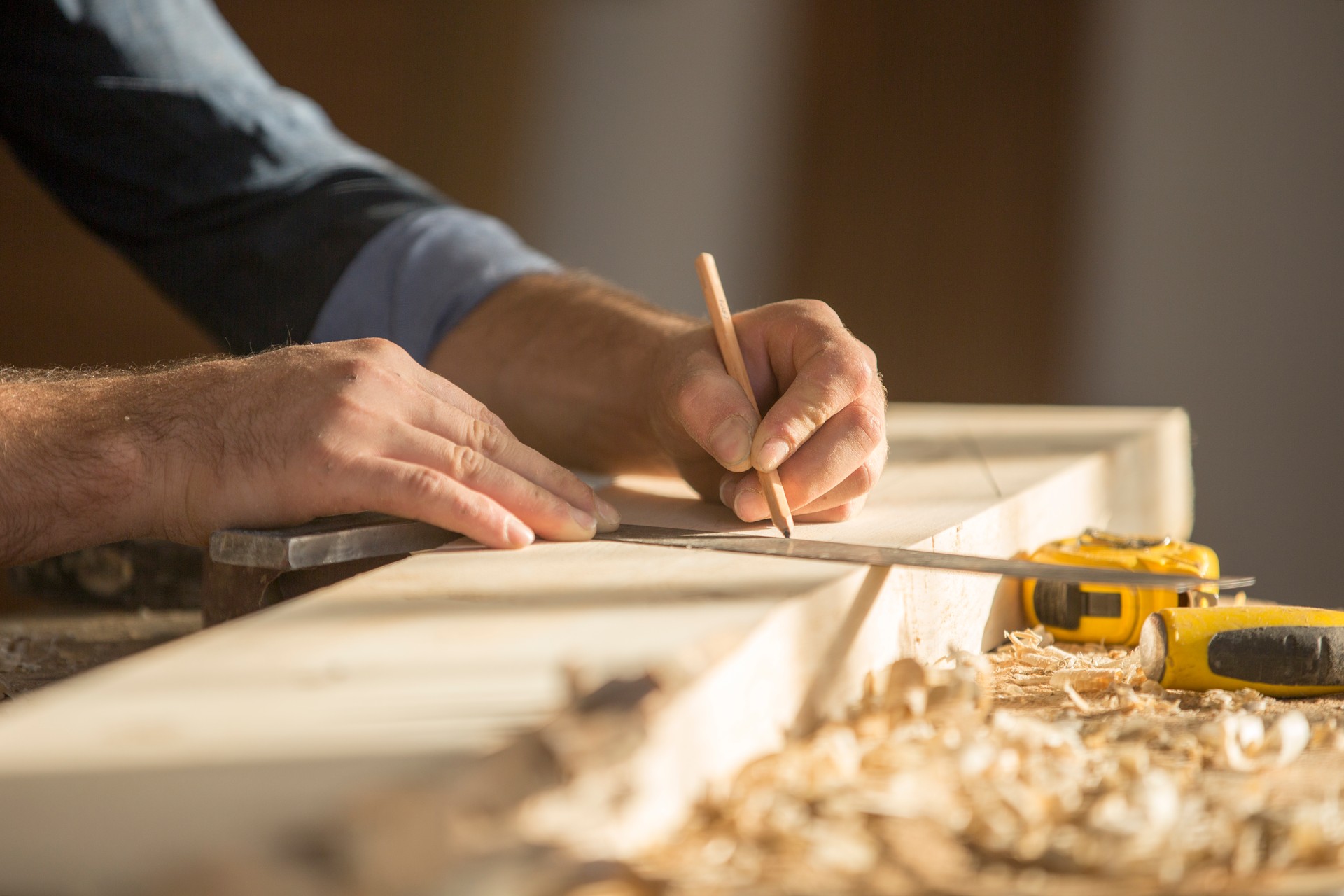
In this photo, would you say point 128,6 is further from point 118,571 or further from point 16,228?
point 16,228

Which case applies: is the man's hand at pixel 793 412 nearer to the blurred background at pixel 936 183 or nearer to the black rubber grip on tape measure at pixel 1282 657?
the black rubber grip on tape measure at pixel 1282 657

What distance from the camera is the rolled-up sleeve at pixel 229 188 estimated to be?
1744mm

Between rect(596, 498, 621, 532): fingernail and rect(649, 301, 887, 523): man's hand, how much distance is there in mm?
124

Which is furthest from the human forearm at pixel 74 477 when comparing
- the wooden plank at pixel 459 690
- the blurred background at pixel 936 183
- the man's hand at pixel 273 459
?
the blurred background at pixel 936 183

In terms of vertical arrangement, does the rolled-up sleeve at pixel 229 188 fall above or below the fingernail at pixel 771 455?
above

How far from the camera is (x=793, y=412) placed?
3.76 ft

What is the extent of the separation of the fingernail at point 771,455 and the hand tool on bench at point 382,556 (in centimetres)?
7

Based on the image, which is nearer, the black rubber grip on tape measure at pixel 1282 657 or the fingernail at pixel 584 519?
the black rubber grip on tape measure at pixel 1282 657

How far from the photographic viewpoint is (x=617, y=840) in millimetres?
590

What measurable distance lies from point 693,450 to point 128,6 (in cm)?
123

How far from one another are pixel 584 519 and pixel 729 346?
265 millimetres

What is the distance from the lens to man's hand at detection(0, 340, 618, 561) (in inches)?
40.2

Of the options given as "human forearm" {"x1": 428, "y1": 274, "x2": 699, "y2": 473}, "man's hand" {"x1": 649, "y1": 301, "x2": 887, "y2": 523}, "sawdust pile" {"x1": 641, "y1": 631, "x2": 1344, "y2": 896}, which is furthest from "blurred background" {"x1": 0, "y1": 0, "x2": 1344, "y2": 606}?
"sawdust pile" {"x1": 641, "y1": 631, "x2": 1344, "y2": 896}

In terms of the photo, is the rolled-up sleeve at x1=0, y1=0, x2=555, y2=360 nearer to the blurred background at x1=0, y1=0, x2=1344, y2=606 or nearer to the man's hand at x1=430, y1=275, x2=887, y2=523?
the man's hand at x1=430, y1=275, x2=887, y2=523
